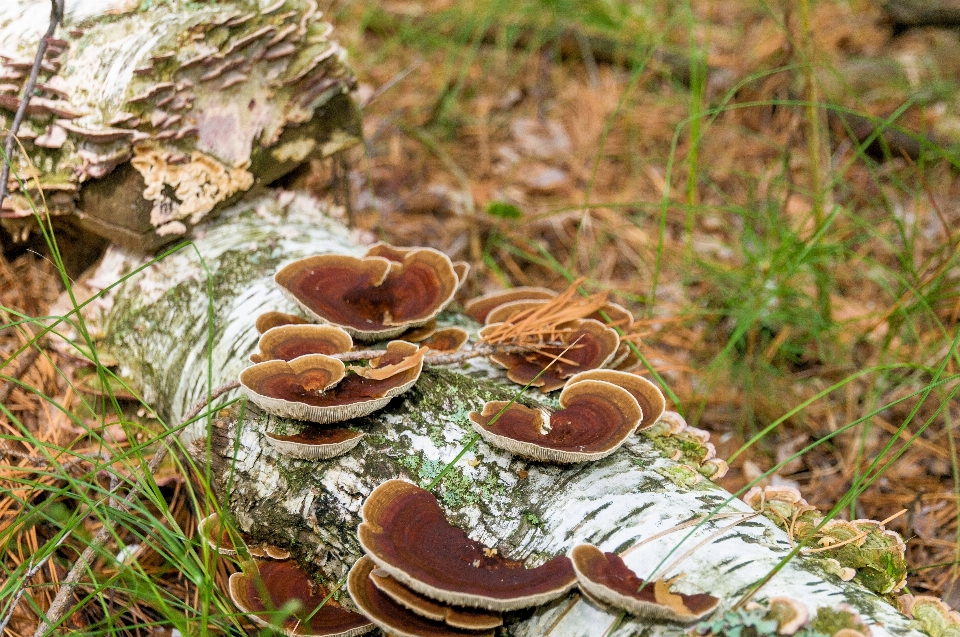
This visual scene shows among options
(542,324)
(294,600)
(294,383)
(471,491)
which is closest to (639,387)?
(542,324)

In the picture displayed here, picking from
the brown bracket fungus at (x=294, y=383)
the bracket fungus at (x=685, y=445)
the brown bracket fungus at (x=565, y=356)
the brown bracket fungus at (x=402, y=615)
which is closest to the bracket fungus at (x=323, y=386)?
the brown bracket fungus at (x=294, y=383)

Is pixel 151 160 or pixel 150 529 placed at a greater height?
pixel 151 160

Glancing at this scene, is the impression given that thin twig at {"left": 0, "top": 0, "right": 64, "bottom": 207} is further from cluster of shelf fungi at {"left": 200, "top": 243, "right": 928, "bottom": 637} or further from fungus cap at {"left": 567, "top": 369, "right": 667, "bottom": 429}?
fungus cap at {"left": 567, "top": 369, "right": 667, "bottom": 429}

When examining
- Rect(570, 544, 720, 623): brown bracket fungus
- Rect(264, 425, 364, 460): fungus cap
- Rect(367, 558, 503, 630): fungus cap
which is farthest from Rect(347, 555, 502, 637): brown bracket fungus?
Rect(264, 425, 364, 460): fungus cap

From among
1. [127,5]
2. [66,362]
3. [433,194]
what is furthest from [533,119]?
[66,362]

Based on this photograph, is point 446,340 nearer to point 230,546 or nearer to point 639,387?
point 639,387

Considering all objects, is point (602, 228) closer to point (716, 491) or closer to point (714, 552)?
point (716, 491)
